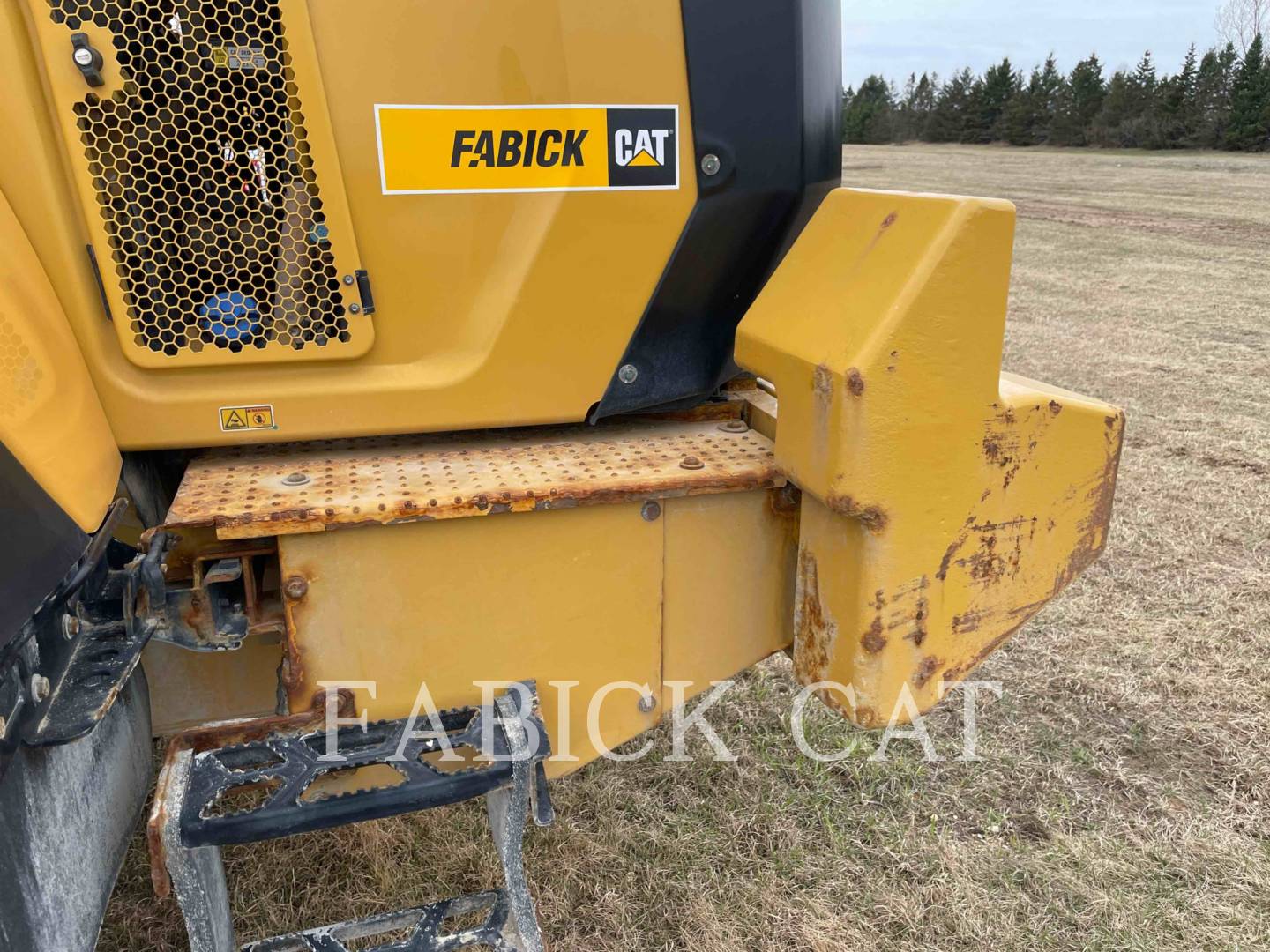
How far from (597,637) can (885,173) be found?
1029 inches

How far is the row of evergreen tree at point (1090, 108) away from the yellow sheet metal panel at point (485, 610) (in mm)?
37717

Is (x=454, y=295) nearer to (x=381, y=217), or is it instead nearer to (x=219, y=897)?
(x=381, y=217)

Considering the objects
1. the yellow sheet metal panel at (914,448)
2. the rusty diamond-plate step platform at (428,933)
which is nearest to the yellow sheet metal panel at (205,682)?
the rusty diamond-plate step platform at (428,933)

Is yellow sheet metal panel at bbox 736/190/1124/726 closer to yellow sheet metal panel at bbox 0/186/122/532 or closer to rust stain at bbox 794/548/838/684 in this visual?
rust stain at bbox 794/548/838/684

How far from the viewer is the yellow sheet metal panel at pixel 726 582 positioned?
1808 millimetres

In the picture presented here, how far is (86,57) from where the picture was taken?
1.40 m

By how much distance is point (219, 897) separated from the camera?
155 cm

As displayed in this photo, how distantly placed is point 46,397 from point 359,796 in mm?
709

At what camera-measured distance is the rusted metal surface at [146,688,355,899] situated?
1413 mm

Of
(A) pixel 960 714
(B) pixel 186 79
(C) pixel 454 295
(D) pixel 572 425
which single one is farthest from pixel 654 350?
(A) pixel 960 714

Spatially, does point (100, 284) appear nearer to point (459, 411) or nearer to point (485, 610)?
point (459, 411)

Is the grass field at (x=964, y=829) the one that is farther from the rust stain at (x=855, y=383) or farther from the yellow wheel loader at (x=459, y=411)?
the rust stain at (x=855, y=383)

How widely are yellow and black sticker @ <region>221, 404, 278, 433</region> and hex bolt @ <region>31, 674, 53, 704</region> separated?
1.54 ft

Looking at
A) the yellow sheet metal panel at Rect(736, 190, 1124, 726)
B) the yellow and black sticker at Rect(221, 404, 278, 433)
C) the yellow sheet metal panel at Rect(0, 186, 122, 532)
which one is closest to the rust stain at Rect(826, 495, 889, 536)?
the yellow sheet metal panel at Rect(736, 190, 1124, 726)
